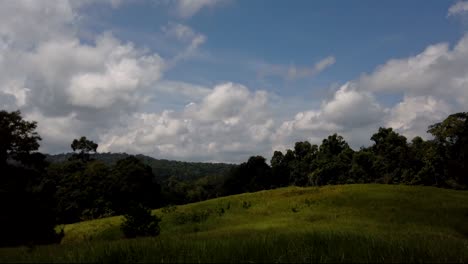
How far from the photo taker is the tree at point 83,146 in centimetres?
11181

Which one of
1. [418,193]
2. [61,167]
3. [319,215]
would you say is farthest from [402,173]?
[61,167]

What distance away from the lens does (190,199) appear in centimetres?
13050

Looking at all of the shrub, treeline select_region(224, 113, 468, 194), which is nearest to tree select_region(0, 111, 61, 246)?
the shrub

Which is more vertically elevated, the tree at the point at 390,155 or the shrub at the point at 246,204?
the tree at the point at 390,155

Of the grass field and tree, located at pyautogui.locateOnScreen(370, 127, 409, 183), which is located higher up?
tree, located at pyautogui.locateOnScreen(370, 127, 409, 183)

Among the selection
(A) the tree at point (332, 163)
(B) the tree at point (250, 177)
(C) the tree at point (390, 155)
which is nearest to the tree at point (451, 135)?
(C) the tree at point (390, 155)

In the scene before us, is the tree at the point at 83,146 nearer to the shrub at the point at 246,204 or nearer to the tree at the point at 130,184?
the tree at the point at 130,184

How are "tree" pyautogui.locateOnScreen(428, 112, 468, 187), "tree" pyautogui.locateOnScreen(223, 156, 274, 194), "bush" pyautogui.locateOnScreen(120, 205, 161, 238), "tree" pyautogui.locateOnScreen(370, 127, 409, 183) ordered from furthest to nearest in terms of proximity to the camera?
1. "tree" pyautogui.locateOnScreen(223, 156, 274, 194)
2. "tree" pyautogui.locateOnScreen(370, 127, 409, 183)
3. "tree" pyautogui.locateOnScreen(428, 112, 468, 187)
4. "bush" pyautogui.locateOnScreen(120, 205, 161, 238)

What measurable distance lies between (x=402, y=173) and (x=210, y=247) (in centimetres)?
9276

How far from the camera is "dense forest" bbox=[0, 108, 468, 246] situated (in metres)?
29.3

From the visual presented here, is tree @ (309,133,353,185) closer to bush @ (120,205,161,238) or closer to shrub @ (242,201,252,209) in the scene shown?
shrub @ (242,201,252,209)

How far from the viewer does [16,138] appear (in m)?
31.2

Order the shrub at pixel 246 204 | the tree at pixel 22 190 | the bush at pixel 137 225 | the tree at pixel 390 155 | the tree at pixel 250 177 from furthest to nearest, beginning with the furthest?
the tree at pixel 250 177 < the tree at pixel 390 155 < the shrub at pixel 246 204 < the tree at pixel 22 190 < the bush at pixel 137 225

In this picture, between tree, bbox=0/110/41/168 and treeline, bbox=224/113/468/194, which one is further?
treeline, bbox=224/113/468/194
